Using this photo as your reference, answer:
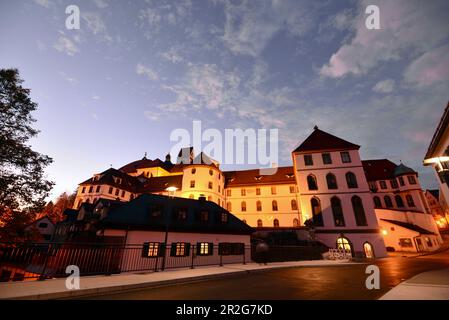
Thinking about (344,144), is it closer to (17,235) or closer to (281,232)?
(281,232)

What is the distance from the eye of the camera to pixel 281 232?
96.7 feet

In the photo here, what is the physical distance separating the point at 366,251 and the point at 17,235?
134ft

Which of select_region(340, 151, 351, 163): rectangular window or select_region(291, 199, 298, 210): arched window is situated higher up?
select_region(340, 151, 351, 163): rectangular window

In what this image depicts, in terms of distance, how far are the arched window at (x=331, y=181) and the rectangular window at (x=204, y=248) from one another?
23.7 meters

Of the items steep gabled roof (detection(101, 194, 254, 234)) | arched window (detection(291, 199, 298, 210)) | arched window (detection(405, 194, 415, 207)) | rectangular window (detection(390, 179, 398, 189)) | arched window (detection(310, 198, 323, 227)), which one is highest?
rectangular window (detection(390, 179, 398, 189))

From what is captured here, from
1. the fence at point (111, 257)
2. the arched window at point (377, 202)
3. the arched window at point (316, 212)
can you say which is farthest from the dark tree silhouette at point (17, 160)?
the arched window at point (377, 202)

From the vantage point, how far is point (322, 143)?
120ft

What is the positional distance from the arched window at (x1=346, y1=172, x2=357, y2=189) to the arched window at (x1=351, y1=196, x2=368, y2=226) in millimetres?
1974

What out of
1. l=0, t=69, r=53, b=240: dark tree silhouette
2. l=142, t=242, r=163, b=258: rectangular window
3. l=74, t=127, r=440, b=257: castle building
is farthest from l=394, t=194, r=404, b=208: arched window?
l=0, t=69, r=53, b=240: dark tree silhouette

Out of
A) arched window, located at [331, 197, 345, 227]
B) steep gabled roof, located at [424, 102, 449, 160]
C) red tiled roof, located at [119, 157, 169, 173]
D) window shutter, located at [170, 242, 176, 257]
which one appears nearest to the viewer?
steep gabled roof, located at [424, 102, 449, 160]

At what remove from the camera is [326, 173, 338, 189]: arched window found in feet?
109

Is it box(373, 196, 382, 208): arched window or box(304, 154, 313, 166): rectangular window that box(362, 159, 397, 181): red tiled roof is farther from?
box(304, 154, 313, 166): rectangular window
